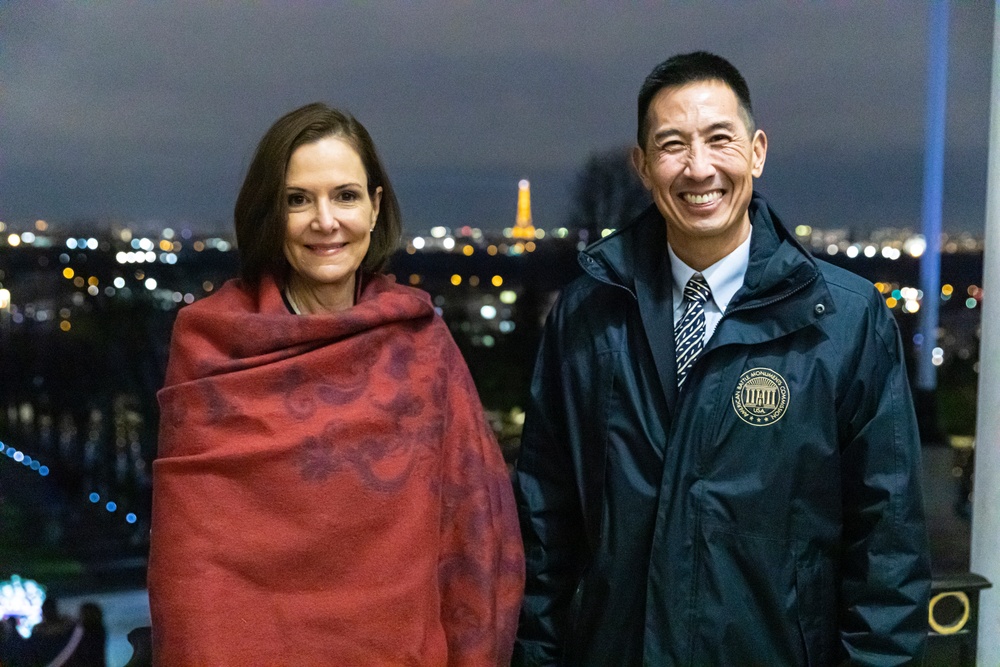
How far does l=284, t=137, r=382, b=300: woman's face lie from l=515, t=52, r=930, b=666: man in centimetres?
50

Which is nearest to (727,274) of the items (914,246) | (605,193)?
(605,193)

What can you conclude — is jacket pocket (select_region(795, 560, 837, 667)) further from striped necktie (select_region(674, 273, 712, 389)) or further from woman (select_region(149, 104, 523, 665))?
woman (select_region(149, 104, 523, 665))

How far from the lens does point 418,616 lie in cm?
145

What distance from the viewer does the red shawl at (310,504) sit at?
4.57 ft

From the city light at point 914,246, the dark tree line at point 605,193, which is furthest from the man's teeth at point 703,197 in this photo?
the city light at point 914,246

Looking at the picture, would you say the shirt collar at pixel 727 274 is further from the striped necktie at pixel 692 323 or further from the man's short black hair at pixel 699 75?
the man's short black hair at pixel 699 75

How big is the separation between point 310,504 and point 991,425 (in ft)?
5.61

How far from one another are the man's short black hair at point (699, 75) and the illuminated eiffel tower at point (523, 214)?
6.13 ft

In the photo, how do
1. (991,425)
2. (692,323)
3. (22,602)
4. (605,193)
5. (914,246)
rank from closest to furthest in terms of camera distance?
1. (692,323)
2. (991,425)
3. (22,602)
4. (605,193)
5. (914,246)

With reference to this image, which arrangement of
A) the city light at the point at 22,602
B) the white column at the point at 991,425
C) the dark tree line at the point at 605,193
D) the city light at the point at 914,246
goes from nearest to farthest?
the white column at the point at 991,425
the city light at the point at 22,602
the dark tree line at the point at 605,193
the city light at the point at 914,246

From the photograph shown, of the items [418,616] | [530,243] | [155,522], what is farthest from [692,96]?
[530,243]

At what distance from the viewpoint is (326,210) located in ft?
4.68

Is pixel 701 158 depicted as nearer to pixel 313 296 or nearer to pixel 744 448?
pixel 744 448

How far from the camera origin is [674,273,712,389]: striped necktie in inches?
58.7
